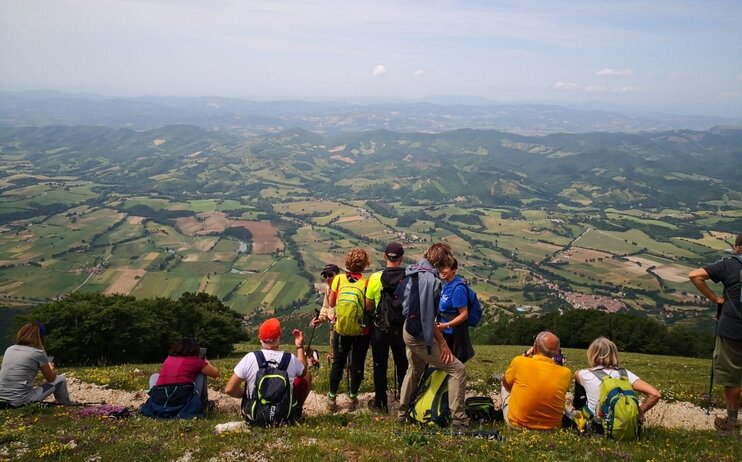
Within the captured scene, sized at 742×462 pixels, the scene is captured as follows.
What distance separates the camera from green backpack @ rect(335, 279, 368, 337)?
30.5 ft

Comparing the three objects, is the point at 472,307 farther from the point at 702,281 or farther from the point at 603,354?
the point at 702,281

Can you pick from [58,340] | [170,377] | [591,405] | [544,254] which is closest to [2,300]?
[58,340]

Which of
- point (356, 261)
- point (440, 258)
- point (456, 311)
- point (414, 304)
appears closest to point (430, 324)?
point (414, 304)

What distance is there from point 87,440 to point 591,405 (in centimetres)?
944

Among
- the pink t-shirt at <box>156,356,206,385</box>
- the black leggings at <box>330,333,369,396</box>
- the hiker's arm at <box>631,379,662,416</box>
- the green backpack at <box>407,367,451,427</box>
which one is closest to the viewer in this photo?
the hiker's arm at <box>631,379,662,416</box>

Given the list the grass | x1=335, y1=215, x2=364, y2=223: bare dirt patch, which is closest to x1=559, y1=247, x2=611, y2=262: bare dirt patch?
x1=335, y1=215, x2=364, y2=223: bare dirt patch

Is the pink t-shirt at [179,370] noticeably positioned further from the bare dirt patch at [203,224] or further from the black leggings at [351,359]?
the bare dirt patch at [203,224]

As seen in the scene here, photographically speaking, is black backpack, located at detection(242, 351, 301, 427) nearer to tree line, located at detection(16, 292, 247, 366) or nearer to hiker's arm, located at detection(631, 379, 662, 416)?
hiker's arm, located at detection(631, 379, 662, 416)

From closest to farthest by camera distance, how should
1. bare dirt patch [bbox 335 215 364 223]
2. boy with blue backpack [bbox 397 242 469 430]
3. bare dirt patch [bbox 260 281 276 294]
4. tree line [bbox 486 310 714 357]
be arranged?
1. boy with blue backpack [bbox 397 242 469 430]
2. tree line [bbox 486 310 714 357]
3. bare dirt patch [bbox 260 281 276 294]
4. bare dirt patch [bbox 335 215 364 223]

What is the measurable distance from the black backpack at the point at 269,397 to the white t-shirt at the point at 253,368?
0.29 feet

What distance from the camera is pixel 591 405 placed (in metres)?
7.97

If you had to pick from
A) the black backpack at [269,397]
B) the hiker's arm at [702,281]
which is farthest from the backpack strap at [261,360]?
the hiker's arm at [702,281]

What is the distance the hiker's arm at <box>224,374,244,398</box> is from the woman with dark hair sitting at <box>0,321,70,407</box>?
491 centimetres

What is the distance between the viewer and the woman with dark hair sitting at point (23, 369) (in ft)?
30.7
